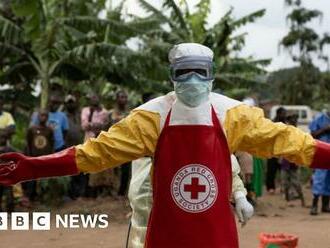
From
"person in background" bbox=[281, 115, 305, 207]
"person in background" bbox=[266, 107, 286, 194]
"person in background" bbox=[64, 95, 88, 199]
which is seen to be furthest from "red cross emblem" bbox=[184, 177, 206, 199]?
"person in background" bbox=[266, 107, 286, 194]

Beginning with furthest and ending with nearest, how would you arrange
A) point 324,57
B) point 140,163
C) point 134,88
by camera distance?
point 324,57
point 134,88
point 140,163

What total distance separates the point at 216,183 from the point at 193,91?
1.50ft

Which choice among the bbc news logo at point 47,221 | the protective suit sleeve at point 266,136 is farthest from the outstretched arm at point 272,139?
the bbc news logo at point 47,221

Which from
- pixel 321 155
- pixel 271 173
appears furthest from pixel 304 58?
pixel 321 155

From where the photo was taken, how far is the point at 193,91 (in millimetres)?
3562

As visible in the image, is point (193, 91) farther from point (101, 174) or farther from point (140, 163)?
point (101, 174)

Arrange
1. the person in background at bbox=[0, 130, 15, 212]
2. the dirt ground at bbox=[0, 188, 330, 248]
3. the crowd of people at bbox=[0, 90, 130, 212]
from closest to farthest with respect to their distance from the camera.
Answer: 1. the dirt ground at bbox=[0, 188, 330, 248]
2. the person in background at bbox=[0, 130, 15, 212]
3. the crowd of people at bbox=[0, 90, 130, 212]

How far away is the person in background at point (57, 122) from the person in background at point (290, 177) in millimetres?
3129

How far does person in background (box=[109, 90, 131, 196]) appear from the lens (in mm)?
9562

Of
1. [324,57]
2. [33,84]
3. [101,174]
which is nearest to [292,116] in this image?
[101,174]

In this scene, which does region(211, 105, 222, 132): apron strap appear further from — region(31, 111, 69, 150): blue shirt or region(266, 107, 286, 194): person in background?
region(266, 107, 286, 194): person in background

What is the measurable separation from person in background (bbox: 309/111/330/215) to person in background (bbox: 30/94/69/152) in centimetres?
323

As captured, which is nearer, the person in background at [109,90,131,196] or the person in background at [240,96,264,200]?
the person in background at [240,96,264,200]

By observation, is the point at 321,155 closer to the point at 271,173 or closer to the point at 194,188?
the point at 194,188
